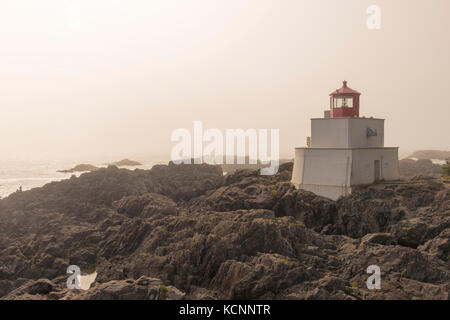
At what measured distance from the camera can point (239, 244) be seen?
16875 mm

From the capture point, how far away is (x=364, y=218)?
21.4m

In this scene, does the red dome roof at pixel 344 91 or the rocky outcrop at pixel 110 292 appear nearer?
the rocky outcrop at pixel 110 292

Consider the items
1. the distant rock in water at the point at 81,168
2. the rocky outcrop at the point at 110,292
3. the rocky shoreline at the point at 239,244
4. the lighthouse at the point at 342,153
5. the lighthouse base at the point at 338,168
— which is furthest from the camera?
the distant rock in water at the point at 81,168

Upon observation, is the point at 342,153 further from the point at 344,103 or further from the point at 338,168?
the point at 344,103

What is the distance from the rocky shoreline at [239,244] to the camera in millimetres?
14039

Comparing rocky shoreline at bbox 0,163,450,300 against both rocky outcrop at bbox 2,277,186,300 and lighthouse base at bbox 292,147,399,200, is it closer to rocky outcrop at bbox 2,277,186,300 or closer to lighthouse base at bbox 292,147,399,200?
rocky outcrop at bbox 2,277,186,300

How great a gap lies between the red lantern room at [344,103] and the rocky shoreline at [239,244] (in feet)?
17.6

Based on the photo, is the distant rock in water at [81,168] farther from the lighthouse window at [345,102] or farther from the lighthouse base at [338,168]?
the lighthouse window at [345,102]

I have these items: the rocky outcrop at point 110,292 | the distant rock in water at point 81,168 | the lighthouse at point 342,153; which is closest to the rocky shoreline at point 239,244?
the rocky outcrop at point 110,292

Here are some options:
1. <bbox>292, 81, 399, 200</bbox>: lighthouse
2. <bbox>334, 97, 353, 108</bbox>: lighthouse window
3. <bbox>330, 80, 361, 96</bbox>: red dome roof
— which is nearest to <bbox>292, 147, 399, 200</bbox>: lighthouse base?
<bbox>292, 81, 399, 200</bbox>: lighthouse

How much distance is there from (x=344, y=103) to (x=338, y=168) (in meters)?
4.75

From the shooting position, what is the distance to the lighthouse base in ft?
79.6
